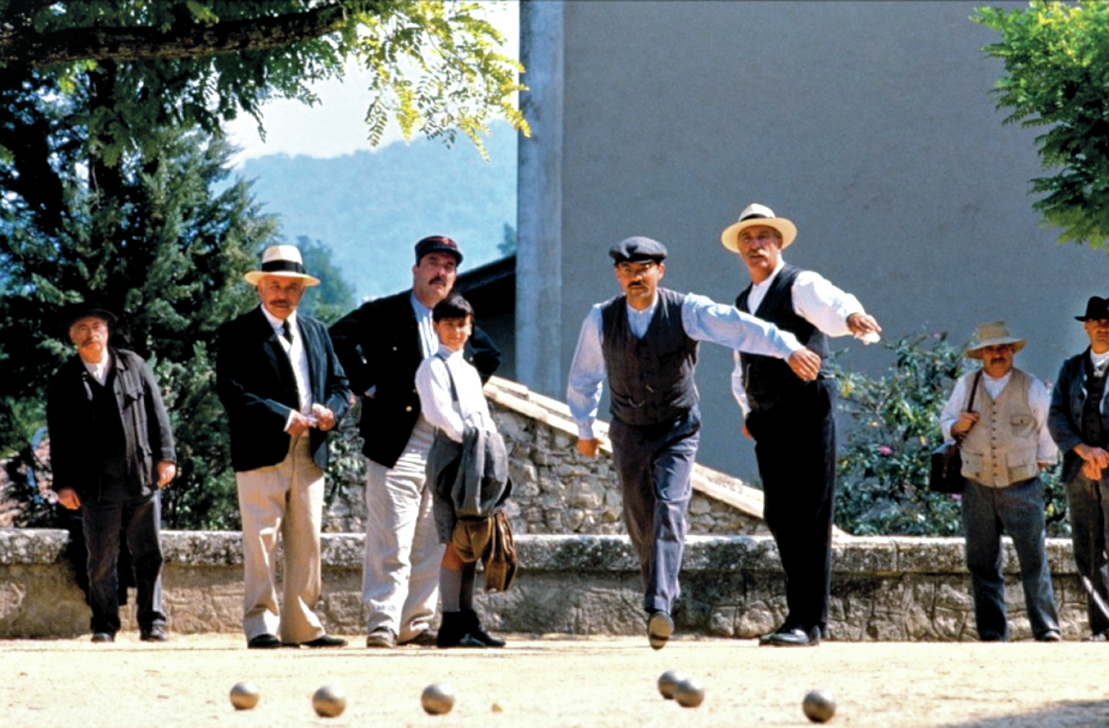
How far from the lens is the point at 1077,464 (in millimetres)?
9359

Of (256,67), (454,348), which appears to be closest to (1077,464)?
(454,348)

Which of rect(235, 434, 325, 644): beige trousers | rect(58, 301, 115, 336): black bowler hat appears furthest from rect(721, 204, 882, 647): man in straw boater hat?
rect(58, 301, 115, 336): black bowler hat

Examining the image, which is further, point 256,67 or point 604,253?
point 604,253

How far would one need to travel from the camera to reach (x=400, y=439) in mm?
8180

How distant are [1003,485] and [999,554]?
0.37m

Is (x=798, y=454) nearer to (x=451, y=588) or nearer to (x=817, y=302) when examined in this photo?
(x=817, y=302)

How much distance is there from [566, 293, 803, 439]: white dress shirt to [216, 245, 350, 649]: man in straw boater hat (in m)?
1.14

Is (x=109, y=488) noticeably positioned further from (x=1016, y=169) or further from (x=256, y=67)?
(x=1016, y=169)

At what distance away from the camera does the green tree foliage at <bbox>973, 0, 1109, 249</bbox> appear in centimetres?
1012

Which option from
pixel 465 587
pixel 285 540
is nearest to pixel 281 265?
pixel 285 540

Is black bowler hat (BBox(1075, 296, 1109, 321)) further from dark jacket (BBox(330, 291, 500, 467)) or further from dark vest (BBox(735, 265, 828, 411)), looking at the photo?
dark jacket (BBox(330, 291, 500, 467))

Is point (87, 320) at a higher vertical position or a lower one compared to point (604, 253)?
lower

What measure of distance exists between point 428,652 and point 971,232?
30.8 ft

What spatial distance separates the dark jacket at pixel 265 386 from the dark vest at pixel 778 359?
6.23 ft
